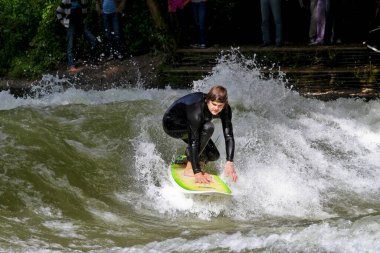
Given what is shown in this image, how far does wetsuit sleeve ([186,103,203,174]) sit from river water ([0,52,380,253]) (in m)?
0.38

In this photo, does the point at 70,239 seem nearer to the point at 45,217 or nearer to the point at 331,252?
the point at 45,217

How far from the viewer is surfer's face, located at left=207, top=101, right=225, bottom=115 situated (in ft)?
19.4

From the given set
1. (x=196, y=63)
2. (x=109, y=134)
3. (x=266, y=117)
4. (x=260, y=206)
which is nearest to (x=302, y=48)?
(x=196, y=63)

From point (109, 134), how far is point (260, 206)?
2.71 metres

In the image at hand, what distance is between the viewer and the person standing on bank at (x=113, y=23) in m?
12.5

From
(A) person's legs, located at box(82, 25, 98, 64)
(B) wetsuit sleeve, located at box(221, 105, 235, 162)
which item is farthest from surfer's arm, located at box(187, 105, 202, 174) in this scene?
(A) person's legs, located at box(82, 25, 98, 64)

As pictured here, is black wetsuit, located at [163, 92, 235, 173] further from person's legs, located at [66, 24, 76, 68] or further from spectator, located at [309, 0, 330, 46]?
person's legs, located at [66, 24, 76, 68]

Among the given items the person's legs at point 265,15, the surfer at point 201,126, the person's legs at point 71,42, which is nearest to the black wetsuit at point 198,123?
the surfer at point 201,126

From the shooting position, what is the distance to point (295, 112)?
30.5 feet

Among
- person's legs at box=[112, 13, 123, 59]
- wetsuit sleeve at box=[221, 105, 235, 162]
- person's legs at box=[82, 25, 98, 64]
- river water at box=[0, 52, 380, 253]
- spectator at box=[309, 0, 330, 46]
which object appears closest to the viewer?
river water at box=[0, 52, 380, 253]

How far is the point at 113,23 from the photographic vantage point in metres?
12.6

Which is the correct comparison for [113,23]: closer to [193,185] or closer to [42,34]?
[42,34]

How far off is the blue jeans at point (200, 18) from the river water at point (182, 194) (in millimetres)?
1929

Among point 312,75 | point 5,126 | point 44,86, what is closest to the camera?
point 5,126
